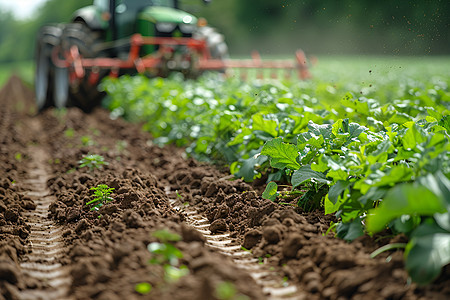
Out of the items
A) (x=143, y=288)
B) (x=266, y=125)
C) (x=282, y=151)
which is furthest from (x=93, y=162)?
(x=143, y=288)

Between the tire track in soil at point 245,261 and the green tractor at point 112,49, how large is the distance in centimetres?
576

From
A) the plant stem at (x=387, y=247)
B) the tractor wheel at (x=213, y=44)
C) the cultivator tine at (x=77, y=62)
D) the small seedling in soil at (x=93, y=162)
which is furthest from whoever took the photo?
the tractor wheel at (x=213, y=44)

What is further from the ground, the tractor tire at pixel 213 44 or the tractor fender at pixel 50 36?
the tractor fender at pixel 50 36

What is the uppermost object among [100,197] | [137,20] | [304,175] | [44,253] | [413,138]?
[137,20]

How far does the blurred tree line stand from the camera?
4.55 metres

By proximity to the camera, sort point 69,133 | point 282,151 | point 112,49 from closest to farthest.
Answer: point 282,151, point 69,133, point 112,49

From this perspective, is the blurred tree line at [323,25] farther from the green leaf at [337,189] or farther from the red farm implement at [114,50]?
the green leaf at [337,189]

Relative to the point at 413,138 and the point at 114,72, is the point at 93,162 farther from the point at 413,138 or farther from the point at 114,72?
the point at 114,72

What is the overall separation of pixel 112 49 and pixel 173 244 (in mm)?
8621

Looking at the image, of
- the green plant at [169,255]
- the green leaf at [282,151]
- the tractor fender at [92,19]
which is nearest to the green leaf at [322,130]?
the green leaf at [282,151]

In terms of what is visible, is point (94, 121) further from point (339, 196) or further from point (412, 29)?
point (339, 196)

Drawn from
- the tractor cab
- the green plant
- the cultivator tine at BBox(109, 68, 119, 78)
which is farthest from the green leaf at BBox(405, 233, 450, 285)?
the tractor cab

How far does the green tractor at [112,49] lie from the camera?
9.57 m

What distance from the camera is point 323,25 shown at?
23875mm
